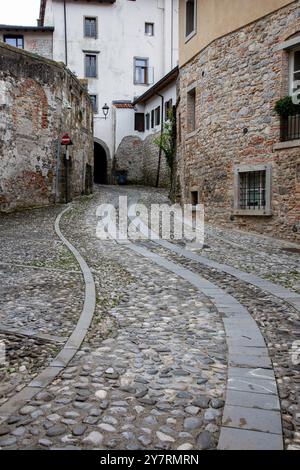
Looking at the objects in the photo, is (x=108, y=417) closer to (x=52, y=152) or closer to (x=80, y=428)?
(x=80, y=428)

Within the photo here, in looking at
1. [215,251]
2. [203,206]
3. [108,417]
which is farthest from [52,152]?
[108,417]

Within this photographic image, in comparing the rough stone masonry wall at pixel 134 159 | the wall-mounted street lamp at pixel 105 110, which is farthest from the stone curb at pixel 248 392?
the rough stone masonry wall at pixel 134 159

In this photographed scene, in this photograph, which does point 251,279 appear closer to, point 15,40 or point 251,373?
point 251,373

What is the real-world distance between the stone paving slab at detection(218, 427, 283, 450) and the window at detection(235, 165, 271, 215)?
374 inches

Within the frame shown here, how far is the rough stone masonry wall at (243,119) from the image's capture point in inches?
432

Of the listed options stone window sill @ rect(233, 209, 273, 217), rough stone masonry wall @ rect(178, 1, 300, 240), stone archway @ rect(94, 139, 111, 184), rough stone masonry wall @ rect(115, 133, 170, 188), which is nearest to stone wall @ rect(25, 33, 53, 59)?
stone archway @ rect(94, 139, 111, 184)

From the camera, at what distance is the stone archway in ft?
106

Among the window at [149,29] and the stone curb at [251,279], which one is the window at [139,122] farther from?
the stone curb at [251,279]

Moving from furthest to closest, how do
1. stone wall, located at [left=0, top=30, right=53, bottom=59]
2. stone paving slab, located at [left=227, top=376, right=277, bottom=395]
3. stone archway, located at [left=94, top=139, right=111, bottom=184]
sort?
stone archway, located at [left=94, top=139, right=111, bottom=184]
stone wall, located at [left=0, top=30, right=53, bottom=59]
stone paving slab, located at [left=227, top=376, right=277, bottom=395]

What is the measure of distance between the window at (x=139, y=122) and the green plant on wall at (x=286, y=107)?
2192 cm

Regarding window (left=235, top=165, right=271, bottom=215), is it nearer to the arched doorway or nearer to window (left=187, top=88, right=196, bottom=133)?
window (left=187, top=88, right=196, bottom=133)

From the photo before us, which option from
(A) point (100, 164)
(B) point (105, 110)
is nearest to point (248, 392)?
(B) point (105, 110)

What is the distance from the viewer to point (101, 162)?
34250mm
